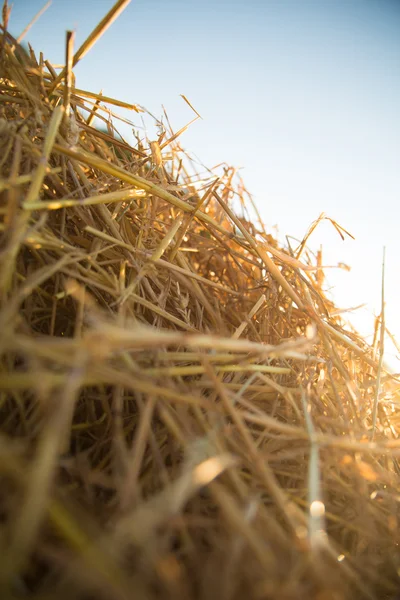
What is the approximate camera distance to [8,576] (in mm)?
250

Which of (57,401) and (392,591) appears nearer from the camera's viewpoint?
(57,401)

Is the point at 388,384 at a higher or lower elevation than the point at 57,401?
higher

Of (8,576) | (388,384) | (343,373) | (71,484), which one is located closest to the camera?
(8,576)

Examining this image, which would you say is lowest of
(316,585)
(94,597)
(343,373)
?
(94,597)

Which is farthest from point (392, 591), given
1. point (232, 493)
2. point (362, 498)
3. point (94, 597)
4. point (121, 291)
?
point (121, 291)

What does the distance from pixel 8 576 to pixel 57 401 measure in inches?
4.6

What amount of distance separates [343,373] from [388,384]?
0.19 meters

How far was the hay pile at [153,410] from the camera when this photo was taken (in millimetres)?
290

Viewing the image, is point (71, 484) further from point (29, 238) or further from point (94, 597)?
point (29, 238)

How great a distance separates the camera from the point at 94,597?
0.99 ft

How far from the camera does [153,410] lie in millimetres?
503

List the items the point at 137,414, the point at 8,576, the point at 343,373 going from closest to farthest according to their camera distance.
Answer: the point at 8,576
the point at 137,414
the point at 343,373

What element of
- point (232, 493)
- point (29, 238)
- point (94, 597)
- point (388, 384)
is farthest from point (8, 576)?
point (388, 384)

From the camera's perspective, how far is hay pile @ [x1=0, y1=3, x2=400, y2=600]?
0.95 feet
